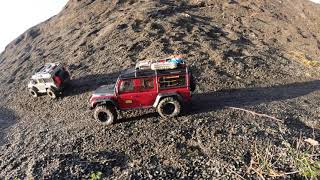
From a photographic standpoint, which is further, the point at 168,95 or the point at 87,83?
the point at 87,83

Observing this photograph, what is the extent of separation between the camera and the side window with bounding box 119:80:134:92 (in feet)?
47.4

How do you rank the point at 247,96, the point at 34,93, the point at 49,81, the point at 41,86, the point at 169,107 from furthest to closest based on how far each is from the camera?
the point at 34,93
the point at 41,86
the point at 49,81
the point at 247,96
the point at 169,107

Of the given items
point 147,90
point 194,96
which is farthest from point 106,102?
point 194,96

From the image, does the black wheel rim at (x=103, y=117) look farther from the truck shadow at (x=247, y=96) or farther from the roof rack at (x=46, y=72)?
the roof rack at (x=46, y=72)

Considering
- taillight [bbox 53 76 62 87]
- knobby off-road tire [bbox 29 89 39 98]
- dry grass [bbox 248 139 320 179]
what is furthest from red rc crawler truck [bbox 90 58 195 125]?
knobby off-road tire [bbox 29 89 39 98]

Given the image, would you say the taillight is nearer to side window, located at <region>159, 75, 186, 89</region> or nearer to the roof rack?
the roof rack

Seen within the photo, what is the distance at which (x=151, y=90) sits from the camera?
14.5m

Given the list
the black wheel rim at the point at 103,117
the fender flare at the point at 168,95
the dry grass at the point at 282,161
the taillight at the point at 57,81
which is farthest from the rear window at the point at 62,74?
the dry grass at the point at 282,161

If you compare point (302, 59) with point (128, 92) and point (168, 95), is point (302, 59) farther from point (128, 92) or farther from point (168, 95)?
point (128, 92)

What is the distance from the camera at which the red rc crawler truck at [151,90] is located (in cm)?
1437

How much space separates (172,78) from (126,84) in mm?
1950

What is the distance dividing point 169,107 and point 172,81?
3.94 feet

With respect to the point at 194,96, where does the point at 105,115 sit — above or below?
above

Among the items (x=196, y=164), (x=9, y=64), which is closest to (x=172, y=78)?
(x=196, y=164)
